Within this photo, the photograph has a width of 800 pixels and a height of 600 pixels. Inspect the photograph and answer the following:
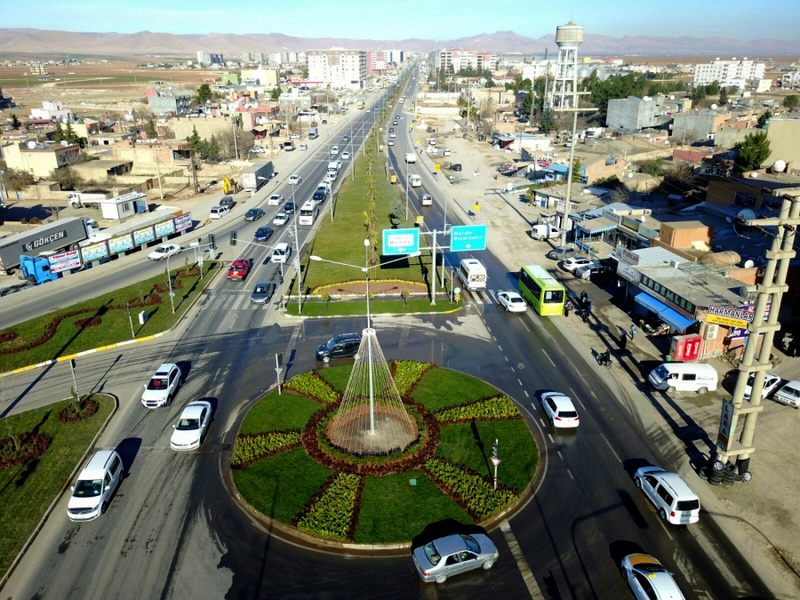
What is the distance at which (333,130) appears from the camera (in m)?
145

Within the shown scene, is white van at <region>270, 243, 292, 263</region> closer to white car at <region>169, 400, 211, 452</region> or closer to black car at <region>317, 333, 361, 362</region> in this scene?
black car at <region>317, 333, 361, 362</region>

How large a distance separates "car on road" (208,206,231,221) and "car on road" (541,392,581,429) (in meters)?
49.8

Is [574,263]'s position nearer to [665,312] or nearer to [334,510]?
[665,312]

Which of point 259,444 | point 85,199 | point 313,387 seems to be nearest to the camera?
point 259,444

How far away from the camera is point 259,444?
1022 inches

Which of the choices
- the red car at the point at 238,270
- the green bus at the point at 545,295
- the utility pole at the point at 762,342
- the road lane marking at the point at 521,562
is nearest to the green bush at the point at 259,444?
the road lane marking at the point at 521,562

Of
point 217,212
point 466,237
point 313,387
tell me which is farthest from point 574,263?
point 217,212

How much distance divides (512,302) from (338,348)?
534 inches

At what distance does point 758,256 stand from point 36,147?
3879 inches

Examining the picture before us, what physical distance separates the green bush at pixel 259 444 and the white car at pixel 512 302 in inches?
761

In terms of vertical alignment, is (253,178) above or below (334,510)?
above

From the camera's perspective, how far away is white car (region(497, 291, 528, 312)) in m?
40.4

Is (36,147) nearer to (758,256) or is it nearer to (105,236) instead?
(105,236)

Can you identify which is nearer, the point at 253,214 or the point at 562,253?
the point at 562,253
